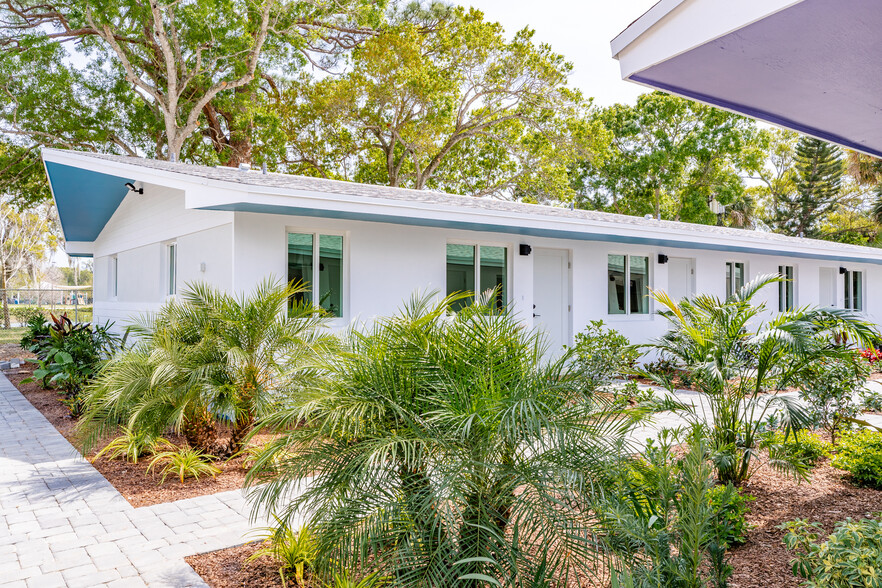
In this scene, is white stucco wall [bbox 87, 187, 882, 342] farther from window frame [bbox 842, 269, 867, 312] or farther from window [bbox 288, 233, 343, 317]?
window frame [bbox 842, 269, 867, 312]

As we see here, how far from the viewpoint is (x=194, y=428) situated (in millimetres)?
5781

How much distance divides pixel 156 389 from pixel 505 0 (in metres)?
18.0

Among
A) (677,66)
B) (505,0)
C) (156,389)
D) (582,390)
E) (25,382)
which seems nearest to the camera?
(677,66)

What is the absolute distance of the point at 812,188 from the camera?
33.6m

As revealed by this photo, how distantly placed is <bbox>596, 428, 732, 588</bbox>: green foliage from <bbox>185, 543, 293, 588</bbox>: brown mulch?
1793mm

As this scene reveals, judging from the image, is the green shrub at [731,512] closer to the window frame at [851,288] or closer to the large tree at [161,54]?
the window frame at [851,288]

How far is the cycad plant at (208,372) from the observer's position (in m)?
5.27

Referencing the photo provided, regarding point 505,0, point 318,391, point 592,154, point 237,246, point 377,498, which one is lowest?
point 377,498

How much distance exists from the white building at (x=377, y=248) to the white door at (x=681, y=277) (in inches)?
1.2

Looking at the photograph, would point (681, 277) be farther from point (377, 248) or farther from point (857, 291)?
point (857, 291)

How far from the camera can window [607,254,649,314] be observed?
11.6 metres

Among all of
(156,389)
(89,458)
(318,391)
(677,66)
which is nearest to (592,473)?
(318,391)

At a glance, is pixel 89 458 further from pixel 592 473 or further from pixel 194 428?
pixel 592 473

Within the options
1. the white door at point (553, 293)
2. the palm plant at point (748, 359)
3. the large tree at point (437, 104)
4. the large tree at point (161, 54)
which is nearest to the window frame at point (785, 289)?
the white door at point (553, 293)
